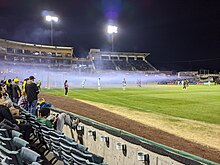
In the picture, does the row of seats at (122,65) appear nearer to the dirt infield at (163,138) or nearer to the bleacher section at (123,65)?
the bleacher section at (123,65)

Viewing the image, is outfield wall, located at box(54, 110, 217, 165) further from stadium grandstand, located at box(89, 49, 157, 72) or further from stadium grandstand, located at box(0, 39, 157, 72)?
stadium grandstand, located at box(89, 49, 157, 72)

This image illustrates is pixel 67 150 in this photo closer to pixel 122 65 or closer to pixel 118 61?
pixel 122 65

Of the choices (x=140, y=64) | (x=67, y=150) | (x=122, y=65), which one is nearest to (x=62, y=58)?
(x=122, y=65)

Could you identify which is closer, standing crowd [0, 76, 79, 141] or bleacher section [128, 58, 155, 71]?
standing crowd [0, 76, 79, 141]

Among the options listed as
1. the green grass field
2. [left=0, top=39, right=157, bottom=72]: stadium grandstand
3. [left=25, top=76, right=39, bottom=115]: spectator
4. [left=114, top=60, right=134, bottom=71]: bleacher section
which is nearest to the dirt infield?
[left=25, top=76, right=39, bottom=115]: spectator

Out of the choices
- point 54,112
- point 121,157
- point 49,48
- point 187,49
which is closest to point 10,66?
point 49,48

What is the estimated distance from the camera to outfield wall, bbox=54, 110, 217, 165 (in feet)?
13.3

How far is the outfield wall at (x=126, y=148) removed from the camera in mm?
4047

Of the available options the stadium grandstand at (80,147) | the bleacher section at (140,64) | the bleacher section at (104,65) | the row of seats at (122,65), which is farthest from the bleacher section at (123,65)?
the stadium grandstand at (80,147)

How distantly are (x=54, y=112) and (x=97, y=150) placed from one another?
2820mm

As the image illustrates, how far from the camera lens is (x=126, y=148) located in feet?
16.6

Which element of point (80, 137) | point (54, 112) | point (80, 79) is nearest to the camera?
point (80, 137)

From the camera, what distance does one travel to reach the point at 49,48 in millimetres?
73438

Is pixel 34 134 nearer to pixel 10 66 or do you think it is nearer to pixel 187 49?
pixel 10 66
